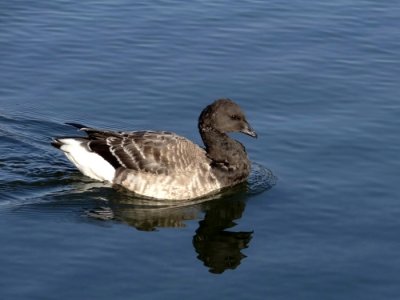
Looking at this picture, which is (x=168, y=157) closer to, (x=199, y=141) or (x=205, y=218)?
(x=205, y=218)

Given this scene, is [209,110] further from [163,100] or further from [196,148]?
[163,100]

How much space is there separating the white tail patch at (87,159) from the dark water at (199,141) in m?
0.27

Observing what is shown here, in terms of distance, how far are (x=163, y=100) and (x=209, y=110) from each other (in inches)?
117

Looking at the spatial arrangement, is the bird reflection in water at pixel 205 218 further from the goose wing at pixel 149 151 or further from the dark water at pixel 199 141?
the goose wing at pixel 149 151

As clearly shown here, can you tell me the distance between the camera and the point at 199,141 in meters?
18.8

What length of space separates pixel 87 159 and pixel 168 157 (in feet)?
4.58

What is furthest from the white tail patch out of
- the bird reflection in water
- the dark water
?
the bird reflection in water

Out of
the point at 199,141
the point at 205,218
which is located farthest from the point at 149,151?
the point at 199,141

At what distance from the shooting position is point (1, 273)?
13.6 m

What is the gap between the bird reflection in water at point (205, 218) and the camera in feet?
48.8

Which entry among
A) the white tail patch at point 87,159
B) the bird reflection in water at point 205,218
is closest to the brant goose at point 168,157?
the white tail patch at point 87,159

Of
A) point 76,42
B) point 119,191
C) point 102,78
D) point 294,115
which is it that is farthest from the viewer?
point 76,42

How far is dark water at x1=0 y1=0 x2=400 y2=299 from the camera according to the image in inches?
550

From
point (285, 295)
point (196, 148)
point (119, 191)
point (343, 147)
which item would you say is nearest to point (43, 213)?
point (119, 191)
